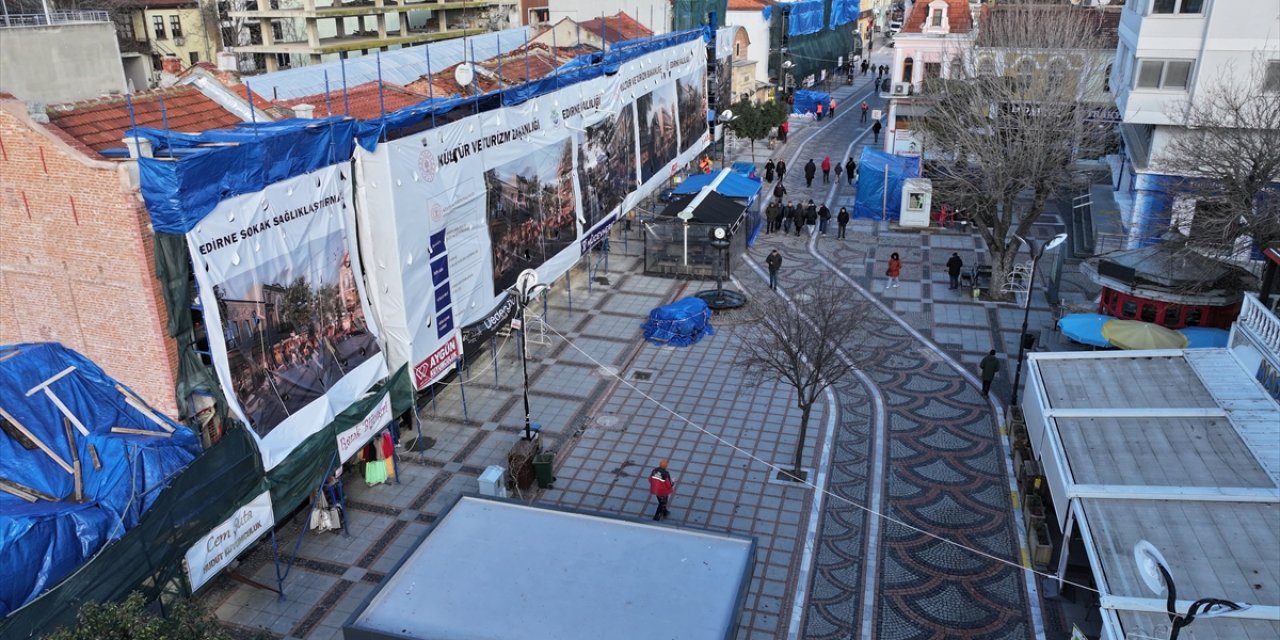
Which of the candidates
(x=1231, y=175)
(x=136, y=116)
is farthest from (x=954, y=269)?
(x=136, y=116)

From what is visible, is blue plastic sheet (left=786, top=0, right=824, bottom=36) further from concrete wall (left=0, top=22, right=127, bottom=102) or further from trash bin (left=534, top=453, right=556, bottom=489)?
trash bin (left=534, top=453, right=556, bottom=489)

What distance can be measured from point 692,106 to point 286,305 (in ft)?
84.8

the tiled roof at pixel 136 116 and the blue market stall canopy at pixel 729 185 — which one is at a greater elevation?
the tiled roof at pixel 136 116

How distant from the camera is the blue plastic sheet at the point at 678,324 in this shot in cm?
2370

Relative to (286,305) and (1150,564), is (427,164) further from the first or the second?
(1150,564)

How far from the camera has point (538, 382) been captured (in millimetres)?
21656

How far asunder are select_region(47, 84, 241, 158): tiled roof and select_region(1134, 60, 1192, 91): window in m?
25.1

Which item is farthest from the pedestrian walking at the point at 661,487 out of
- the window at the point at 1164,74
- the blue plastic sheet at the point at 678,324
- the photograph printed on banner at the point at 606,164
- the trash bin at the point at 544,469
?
the window at the point at 1164,74

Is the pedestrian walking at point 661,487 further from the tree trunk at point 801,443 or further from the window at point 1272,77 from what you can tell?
the window at point 1272,77

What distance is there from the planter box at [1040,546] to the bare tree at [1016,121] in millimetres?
11768

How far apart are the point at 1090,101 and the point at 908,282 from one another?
8.10 meters

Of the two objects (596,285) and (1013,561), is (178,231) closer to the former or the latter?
(1013,561)

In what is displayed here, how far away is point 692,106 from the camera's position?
124ft

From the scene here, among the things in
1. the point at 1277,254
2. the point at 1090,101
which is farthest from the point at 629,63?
the point at 1277,254
